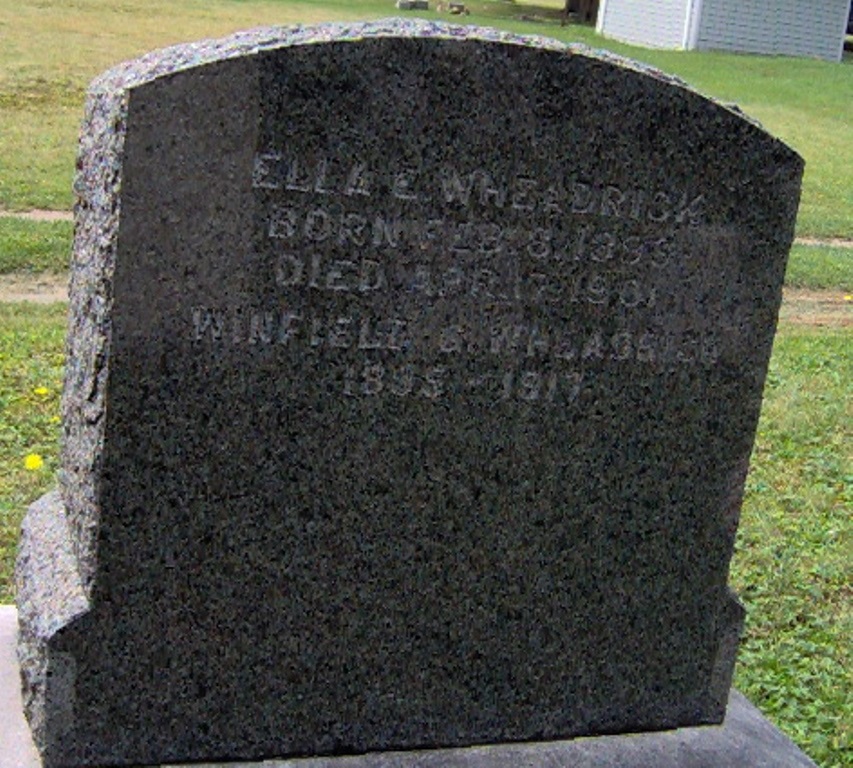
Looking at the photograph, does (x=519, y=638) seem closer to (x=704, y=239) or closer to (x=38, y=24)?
(x=704, y=239)

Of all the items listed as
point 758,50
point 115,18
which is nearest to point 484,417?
point 115,18

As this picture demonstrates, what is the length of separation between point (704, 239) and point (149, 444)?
129 cm

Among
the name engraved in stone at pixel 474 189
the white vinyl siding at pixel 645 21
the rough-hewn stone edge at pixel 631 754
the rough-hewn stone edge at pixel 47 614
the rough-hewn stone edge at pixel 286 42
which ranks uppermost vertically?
the white vinyl siding at pixel 645 21

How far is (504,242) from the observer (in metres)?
3.04

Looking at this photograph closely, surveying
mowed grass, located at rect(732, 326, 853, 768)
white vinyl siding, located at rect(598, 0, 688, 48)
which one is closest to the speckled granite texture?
mowed grass, located at rect(732, 326, 853, 768)

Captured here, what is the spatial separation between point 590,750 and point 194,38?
2046 cm

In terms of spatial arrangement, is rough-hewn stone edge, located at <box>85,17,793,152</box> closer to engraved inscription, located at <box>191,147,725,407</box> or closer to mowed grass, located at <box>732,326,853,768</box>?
engraved inscription, located at <box>191,147,725,407</box>

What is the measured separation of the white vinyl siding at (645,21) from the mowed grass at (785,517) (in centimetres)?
2272

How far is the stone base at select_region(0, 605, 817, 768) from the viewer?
3.13m

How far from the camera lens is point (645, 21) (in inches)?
1196

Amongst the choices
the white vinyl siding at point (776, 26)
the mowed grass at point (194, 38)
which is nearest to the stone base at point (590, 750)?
the mowed grass at point (194, 38)

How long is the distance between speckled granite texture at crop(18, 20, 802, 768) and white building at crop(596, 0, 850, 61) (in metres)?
27.1

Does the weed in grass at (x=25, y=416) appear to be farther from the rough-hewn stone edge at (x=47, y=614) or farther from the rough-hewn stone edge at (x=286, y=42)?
the rough-hewn stone edge at (x=286, y=42)

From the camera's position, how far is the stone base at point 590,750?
3133mm
